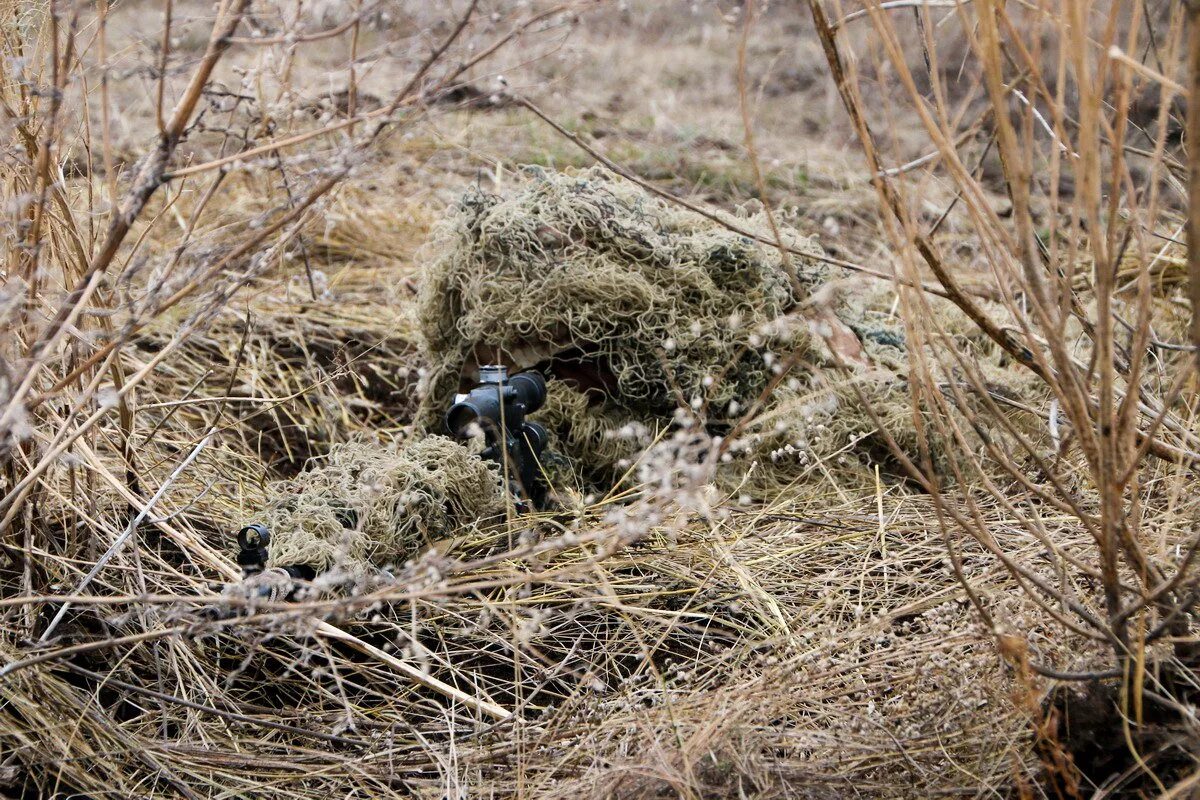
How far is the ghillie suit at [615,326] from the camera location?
2559mm

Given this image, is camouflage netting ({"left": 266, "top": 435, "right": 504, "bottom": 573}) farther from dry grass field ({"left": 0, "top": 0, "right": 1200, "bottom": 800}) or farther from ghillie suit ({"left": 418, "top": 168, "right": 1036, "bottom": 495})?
ghillie suit ({"left": 418, "top": 168, "right": 1036, "bottom": 495})

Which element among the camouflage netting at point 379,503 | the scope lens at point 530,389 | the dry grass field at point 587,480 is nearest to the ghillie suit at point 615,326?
the dry grass field at point 587,480

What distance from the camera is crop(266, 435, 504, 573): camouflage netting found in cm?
187

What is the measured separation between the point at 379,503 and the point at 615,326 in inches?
33.7

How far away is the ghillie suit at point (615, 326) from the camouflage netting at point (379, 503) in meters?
0.44

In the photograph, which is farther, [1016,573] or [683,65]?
[683,65]

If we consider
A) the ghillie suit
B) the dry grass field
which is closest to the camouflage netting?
the dry grass field

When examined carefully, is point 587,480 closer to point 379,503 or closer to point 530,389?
point 530,389

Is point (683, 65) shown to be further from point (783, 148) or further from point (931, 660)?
point (931, 660)

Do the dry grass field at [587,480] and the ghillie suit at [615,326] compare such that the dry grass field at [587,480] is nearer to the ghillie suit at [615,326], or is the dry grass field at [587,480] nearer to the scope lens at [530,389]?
the ghillie suit at [615,326]

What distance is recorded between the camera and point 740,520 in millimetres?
2289

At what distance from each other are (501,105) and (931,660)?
4765 mm

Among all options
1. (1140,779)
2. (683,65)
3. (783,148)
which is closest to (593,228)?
(1140,779)

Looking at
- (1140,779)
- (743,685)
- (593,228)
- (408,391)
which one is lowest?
(408,391)
